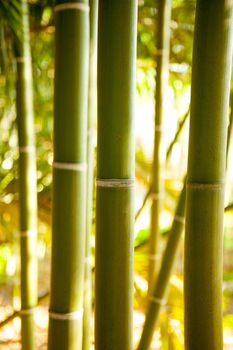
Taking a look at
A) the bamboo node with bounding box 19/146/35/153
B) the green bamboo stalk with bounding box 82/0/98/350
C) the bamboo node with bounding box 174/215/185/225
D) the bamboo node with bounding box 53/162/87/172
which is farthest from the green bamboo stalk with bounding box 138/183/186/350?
the bamboo node with bounding box 19/146/35/153

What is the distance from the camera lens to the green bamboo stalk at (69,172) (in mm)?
822

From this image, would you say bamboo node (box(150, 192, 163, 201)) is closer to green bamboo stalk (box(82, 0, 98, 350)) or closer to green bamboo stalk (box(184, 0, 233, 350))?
green bamboo stalk (box(82, 0, 98, 350))

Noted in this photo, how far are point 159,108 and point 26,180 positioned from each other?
1.74ft

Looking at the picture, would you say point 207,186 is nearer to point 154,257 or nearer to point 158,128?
point 158,128

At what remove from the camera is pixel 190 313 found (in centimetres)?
76

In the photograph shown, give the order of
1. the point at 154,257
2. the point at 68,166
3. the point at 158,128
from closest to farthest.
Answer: the point at 68,166 → the point at 158,128 → the point at 154,257

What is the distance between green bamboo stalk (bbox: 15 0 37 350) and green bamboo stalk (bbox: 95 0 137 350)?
1.71ft

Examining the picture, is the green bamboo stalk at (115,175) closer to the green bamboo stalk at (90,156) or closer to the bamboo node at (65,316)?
the bamboo node at (65,316)

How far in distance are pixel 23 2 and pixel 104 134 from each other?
0.70 meters

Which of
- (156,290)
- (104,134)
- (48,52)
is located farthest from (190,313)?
(48,52)

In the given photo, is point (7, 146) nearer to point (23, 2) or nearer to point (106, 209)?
point (23, 2)

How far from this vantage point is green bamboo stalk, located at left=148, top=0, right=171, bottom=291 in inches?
57.1

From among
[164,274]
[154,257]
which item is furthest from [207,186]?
[154,257]

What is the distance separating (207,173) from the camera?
0.73 meters
